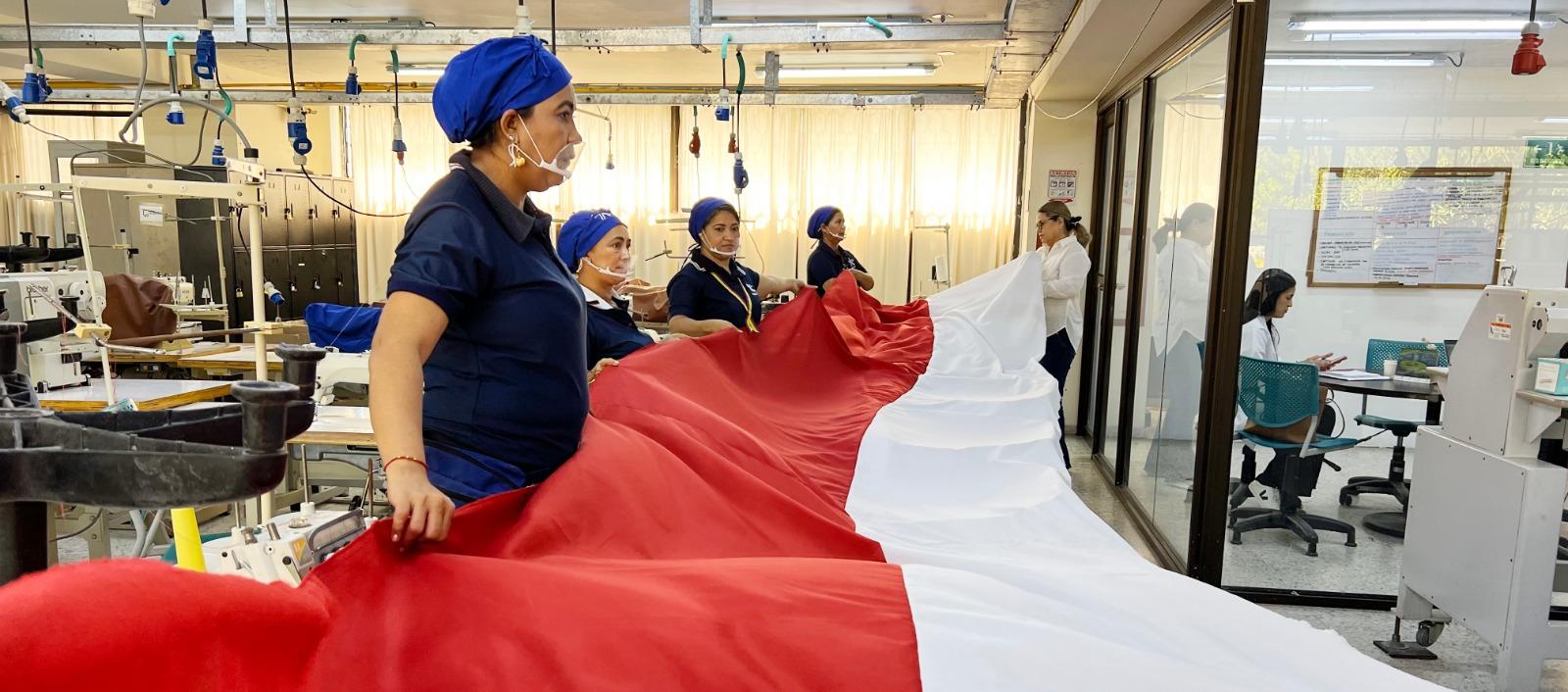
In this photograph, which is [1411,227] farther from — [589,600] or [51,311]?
[51,311]

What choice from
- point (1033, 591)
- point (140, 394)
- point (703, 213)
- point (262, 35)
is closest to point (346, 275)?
point (262, 35)

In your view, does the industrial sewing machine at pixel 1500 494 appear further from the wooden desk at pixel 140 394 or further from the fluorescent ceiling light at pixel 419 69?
the fluorescent ceiling light at pixel 419 69

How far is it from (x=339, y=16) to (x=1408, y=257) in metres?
6.35

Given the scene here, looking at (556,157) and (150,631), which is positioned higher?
(556,157)

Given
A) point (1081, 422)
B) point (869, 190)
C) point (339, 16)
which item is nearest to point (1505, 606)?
point (1081, 422)

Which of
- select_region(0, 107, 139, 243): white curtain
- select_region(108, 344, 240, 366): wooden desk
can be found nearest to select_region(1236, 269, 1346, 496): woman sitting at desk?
select_region(108, 344, 240, 366): wooden desk

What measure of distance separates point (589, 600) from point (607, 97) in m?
6.56

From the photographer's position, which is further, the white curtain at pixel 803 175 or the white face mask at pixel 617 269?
the white curtain at pixel 803 175

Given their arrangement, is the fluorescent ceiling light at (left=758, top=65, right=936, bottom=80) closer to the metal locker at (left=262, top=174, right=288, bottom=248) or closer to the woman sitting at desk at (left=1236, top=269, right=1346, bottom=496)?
the woman sitting at desk at (left=1236, top=269, right=1346, bottom=496)

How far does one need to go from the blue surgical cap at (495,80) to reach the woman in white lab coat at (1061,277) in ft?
12.2

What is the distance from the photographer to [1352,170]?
3.92 m

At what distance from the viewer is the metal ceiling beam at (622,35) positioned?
4.21 metres

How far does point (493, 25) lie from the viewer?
229 inches

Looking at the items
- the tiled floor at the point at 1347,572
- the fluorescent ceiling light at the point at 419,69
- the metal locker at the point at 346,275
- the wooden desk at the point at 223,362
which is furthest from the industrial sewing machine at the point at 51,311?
the metal locker at the point at 346,275
